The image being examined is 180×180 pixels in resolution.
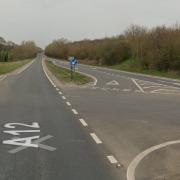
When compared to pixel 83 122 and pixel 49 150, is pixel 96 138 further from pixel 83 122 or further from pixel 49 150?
pixel 83 122

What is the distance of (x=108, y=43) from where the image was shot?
82438 millimetres

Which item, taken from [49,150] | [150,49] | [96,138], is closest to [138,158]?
[49,150]

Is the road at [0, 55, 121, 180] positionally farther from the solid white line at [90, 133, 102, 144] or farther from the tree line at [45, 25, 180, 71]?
the tree line at [45, 25, 180, 71]

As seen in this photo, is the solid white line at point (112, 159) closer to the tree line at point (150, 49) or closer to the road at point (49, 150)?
the road at point (49, 150)

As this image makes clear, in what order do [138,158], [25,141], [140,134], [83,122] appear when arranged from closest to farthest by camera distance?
[138,158], [25,141], [140,134], [83,122]

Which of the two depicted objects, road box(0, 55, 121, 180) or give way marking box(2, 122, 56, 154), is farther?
give way marking box(2, 122, 56, 154)

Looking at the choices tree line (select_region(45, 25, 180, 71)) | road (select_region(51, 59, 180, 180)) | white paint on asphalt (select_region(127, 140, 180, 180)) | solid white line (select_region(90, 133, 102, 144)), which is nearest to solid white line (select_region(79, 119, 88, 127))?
road (select_region(51, 59, 180, 180))

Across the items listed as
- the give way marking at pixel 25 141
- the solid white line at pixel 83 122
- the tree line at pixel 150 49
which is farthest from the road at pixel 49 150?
the tree line at pixel 150 49

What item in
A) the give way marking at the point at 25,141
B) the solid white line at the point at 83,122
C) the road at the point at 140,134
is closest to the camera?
the road at the point at 140,134

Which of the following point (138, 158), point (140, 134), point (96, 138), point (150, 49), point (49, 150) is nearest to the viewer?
point (138, 158)

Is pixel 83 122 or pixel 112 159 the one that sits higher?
pixel 112 159

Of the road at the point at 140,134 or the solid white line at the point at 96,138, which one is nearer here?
the road at the point at 140,134

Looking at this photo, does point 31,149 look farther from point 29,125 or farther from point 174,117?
point 174,117

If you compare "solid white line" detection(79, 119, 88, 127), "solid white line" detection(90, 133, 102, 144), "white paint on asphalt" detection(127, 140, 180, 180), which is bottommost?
"solid white line" detection(79, 119, 88, 127)
